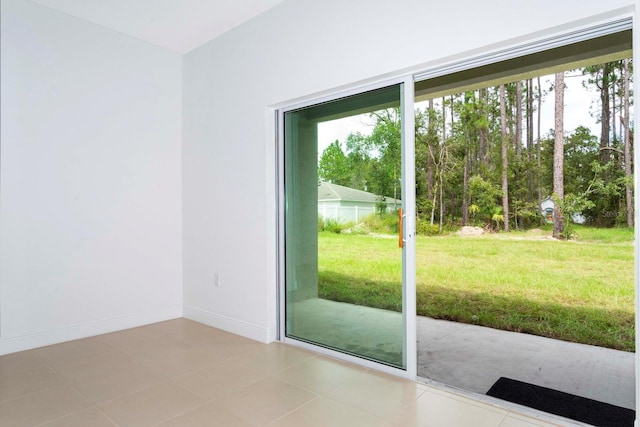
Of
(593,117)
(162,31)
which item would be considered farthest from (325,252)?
(593,117)

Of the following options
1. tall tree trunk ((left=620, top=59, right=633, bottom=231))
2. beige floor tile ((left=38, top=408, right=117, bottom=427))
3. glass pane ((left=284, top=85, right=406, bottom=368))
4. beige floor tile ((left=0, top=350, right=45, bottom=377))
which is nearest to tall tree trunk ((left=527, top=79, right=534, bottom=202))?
tall tree trunk ((left=620, top=59, right=633, bottom=231))

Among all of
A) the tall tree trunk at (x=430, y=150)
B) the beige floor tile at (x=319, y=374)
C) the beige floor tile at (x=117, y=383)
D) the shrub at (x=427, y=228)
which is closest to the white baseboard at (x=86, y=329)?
the beige floor tile at (x=117, y=383)

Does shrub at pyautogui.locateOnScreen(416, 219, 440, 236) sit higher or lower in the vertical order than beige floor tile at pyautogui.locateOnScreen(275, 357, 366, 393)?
higher

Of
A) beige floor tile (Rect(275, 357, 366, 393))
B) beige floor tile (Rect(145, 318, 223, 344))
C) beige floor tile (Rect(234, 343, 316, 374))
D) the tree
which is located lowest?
beige floor tile (Rect(145, 318, 223, 344))

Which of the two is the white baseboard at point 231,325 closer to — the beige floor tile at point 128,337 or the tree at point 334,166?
the beige floor tile at point 128,337

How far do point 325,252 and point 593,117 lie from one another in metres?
5.20

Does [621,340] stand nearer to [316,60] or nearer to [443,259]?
[443,259]

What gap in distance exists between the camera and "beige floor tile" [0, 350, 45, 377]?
271 centimetres

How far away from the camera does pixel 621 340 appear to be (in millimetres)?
4871

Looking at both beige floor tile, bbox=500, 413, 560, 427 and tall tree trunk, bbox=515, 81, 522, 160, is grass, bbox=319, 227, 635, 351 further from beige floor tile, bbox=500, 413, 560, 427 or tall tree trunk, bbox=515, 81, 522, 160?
beige floor tile, bbox=500, 413, 560, 427

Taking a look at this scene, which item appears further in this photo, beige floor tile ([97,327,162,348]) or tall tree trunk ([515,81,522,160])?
tall tree trunk ([515,81,522,160])

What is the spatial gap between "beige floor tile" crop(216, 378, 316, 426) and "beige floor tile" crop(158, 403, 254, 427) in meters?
0.04

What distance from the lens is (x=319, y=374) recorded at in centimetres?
263

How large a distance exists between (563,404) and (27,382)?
143 inches
